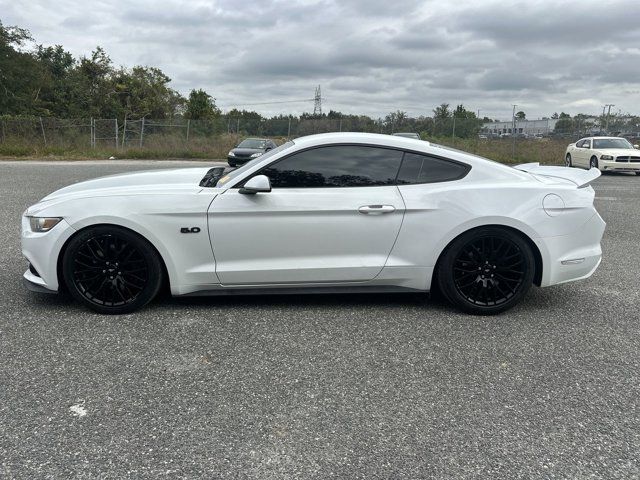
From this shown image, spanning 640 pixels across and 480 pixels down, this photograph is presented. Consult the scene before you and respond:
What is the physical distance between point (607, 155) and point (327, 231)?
18.8 m

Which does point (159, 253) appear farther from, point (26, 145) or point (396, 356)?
point (26, 145)

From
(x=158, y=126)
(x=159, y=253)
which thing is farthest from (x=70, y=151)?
(x=159, y=253)

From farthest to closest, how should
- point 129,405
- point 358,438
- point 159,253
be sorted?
point 159,253 → point 129,405 → point 358,438

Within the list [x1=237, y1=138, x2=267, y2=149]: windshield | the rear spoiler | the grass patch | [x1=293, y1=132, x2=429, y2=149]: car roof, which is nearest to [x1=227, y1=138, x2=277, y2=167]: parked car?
[x1=237, y1=138, x2=267, y2=149]: windshield

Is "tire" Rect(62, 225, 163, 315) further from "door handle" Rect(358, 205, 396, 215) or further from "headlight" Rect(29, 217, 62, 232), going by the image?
"door handle" Rect(358, 205, 396, 215)

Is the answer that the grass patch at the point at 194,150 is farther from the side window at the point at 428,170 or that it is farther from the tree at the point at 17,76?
the side window at the point at 428,170

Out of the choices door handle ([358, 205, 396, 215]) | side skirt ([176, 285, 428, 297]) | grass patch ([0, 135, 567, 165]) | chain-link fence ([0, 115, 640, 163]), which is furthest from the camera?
chain-link fence ([0, 115, 640, 163])

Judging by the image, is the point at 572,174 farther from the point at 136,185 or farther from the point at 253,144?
the point at 253,144

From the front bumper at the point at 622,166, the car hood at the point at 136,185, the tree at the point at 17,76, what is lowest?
the car hood at the point at 136,185

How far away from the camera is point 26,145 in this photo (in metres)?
26.7

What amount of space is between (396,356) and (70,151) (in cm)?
2797

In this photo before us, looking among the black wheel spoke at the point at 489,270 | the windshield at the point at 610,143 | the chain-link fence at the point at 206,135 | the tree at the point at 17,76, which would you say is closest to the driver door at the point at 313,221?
the black wheel spoke at the point at 489,270

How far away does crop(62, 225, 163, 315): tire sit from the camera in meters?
3.75

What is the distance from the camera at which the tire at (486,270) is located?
→ 391 centimetres
